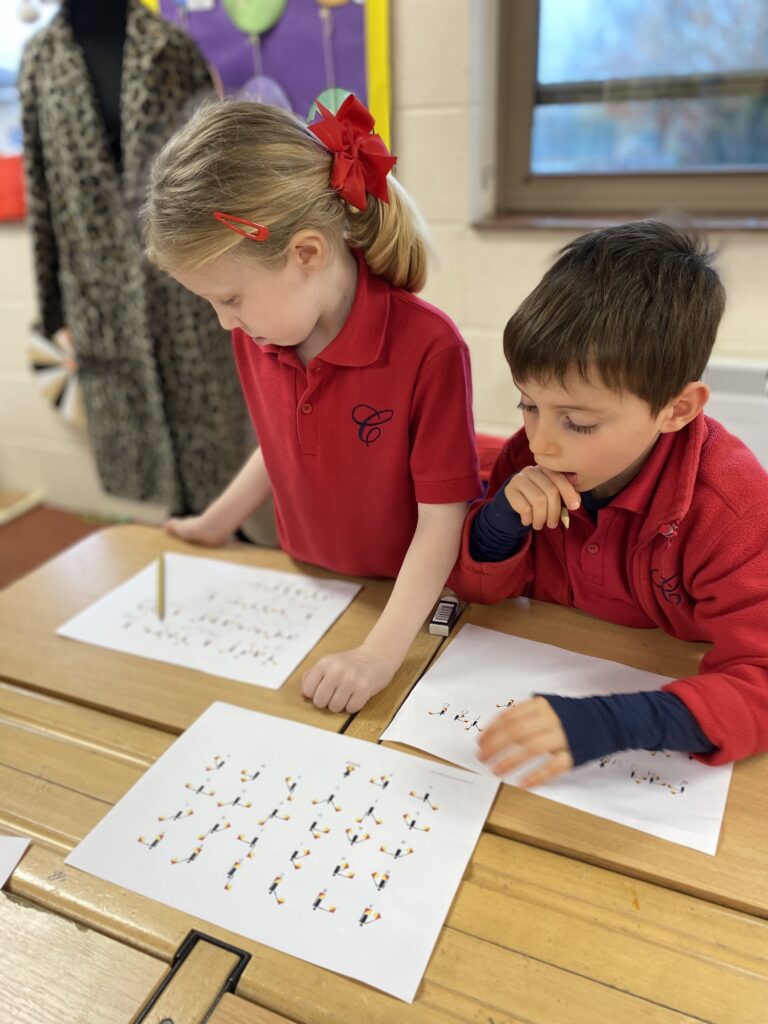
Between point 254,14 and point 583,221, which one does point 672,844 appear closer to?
point 583,221

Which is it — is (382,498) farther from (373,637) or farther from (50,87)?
(50,87)

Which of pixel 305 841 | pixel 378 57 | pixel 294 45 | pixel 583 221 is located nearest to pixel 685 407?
pixel 305 841

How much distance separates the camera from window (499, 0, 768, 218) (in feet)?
6.14

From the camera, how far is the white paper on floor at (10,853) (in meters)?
0.66

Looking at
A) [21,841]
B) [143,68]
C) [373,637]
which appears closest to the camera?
[21,841]

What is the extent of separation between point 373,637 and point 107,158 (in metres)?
1.67

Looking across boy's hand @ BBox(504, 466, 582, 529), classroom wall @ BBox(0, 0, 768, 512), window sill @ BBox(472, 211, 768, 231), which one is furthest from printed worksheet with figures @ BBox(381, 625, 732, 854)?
window sill @ BBox(472, 211, 768, 231)

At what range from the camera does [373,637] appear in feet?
2.92

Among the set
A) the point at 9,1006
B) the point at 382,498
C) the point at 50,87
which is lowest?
the point at 9,1006

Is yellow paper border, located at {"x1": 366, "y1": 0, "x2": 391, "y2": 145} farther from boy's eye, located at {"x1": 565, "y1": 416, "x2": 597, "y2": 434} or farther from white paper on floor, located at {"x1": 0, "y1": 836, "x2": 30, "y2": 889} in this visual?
white paper on floor, located at {"x1": 0, "y1": 836, "x2": 30, "y2": 889}

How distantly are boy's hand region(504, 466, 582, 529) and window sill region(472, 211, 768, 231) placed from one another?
1218 mm

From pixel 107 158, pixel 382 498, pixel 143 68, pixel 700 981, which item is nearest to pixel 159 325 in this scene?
pixel 107 158

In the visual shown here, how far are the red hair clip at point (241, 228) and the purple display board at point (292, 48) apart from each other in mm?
1352

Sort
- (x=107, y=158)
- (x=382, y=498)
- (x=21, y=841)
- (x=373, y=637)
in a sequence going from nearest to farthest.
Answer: (x=21, y=841)
(x=373, y=637)
(x=382, y=498)
(x=107, y=158)
